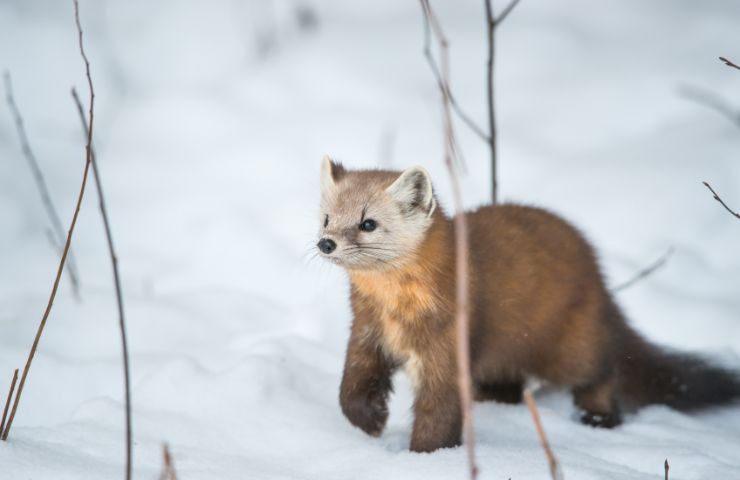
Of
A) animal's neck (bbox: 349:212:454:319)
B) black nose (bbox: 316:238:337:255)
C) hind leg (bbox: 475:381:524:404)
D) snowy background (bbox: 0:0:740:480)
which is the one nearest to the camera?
black nose (bbox: 316:238:337:255)

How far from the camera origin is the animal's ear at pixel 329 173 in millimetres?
3164

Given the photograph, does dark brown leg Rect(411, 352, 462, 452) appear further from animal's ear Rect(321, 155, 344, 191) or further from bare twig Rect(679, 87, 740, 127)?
bare twig Rect(679, 87, 740, 127)

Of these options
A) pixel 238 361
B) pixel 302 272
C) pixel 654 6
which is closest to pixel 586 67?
pixel 654 6

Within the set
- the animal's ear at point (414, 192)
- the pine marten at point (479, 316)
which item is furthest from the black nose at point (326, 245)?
the animal's ear at point (414, 192)

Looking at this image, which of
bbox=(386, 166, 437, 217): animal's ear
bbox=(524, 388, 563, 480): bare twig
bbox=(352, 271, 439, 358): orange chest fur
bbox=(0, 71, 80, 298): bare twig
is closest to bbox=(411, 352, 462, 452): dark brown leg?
bbox=(352, 271, 439, 358): orange chest fur

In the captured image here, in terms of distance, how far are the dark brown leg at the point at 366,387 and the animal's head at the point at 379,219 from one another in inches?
16.2

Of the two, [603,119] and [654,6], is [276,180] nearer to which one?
[603,119]

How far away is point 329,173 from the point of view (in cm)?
317

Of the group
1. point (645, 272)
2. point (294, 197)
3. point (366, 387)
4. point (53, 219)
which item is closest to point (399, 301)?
point (366, 387)

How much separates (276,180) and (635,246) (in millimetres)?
2395

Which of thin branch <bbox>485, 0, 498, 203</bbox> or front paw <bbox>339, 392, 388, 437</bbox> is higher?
thin branch <bbox>485, 0, 498, 203</bbox>

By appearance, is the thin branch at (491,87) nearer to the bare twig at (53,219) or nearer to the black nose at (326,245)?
the black nose at (326,245)

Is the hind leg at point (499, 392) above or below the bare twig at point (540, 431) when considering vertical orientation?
above

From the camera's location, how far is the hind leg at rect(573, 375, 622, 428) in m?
3.53
